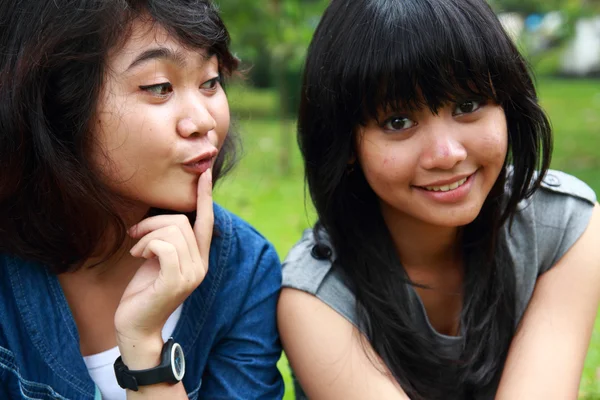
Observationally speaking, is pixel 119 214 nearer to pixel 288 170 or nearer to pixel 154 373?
pixel 154 373

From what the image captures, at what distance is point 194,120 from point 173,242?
0.36 metres

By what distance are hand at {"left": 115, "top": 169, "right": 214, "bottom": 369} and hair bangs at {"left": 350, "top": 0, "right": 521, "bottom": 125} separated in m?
0.59

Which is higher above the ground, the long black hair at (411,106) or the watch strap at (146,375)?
the long black hair at (411,106)

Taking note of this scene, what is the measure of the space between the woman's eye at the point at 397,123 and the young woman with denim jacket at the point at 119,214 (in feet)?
1.66

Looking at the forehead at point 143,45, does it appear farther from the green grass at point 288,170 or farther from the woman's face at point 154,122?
the green grass at point 288,170

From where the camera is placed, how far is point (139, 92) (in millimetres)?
2205

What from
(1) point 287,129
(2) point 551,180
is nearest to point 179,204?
(2) point 551,180

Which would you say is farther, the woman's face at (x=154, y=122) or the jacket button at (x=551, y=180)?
the jacket button at (x=551, y=180)

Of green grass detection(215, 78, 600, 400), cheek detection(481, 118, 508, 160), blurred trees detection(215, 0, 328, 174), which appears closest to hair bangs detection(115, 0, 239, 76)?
green grass detection(215, 78, 600, 400)

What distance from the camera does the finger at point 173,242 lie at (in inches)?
88.9

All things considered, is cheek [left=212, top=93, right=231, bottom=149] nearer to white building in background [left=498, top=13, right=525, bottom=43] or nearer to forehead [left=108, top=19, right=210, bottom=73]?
forehead [left=108, top=19, right=210, bottom=73]

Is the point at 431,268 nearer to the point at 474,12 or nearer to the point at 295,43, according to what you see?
the point at 474,12

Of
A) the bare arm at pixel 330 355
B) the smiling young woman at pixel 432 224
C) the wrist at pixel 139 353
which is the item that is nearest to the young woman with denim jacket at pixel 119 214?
the wrist at pixel 139 353

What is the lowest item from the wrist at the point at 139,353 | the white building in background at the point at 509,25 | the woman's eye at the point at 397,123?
the wrist at the point at 139,353
